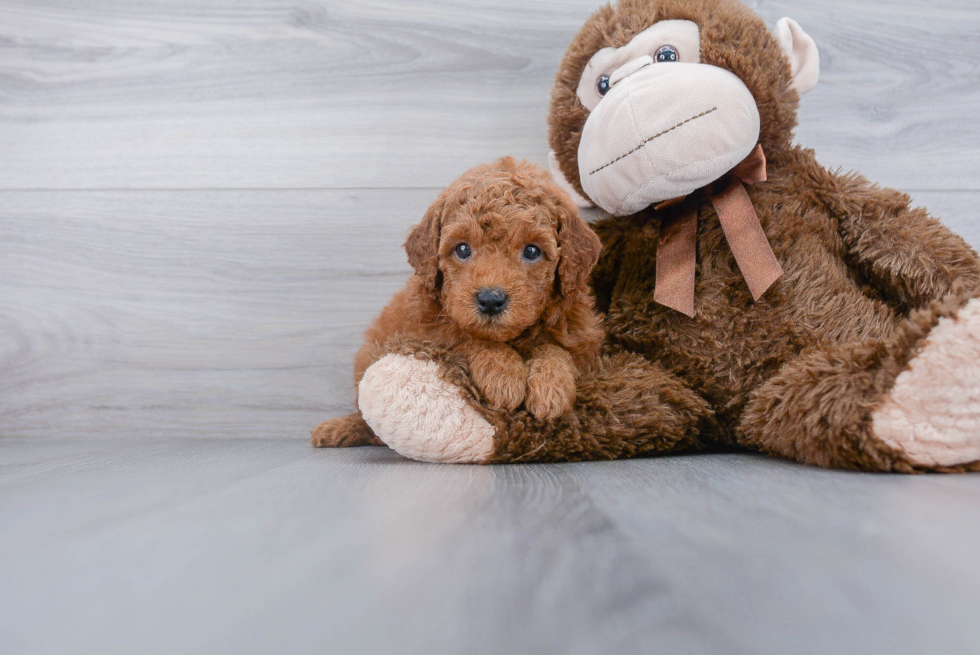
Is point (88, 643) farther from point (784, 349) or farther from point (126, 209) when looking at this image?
point (126, 209)

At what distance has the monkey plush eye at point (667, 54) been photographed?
35.0 inches

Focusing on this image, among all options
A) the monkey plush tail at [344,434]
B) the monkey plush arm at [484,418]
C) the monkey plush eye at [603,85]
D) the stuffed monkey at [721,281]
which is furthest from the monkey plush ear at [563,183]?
the monkey plush tail at [344,434]

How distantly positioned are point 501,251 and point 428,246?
101 millimetres

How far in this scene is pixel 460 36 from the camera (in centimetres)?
126

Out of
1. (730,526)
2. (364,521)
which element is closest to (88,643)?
(364,521)

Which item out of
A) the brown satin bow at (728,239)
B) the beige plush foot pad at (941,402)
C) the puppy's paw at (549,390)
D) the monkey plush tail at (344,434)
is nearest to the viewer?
the beige plush foot pad at (941,402)

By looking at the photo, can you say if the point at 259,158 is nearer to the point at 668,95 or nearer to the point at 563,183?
the point at 563,183

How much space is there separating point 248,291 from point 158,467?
491 mm

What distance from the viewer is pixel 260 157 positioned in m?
1.26

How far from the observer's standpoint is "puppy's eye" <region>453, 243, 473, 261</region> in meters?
0.77

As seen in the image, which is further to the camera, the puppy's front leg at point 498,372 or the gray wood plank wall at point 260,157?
the gray wood plank wall at point 260,157

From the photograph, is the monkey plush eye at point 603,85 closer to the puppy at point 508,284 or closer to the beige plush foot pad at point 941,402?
the puppy at point 508,284

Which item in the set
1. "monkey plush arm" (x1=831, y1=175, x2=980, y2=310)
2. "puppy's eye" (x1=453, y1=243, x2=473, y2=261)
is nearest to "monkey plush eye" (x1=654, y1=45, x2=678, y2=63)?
"monkey plush arm" (x1=831, y1=175, x2=980, y2=310)

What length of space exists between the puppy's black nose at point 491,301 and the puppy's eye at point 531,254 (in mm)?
63
